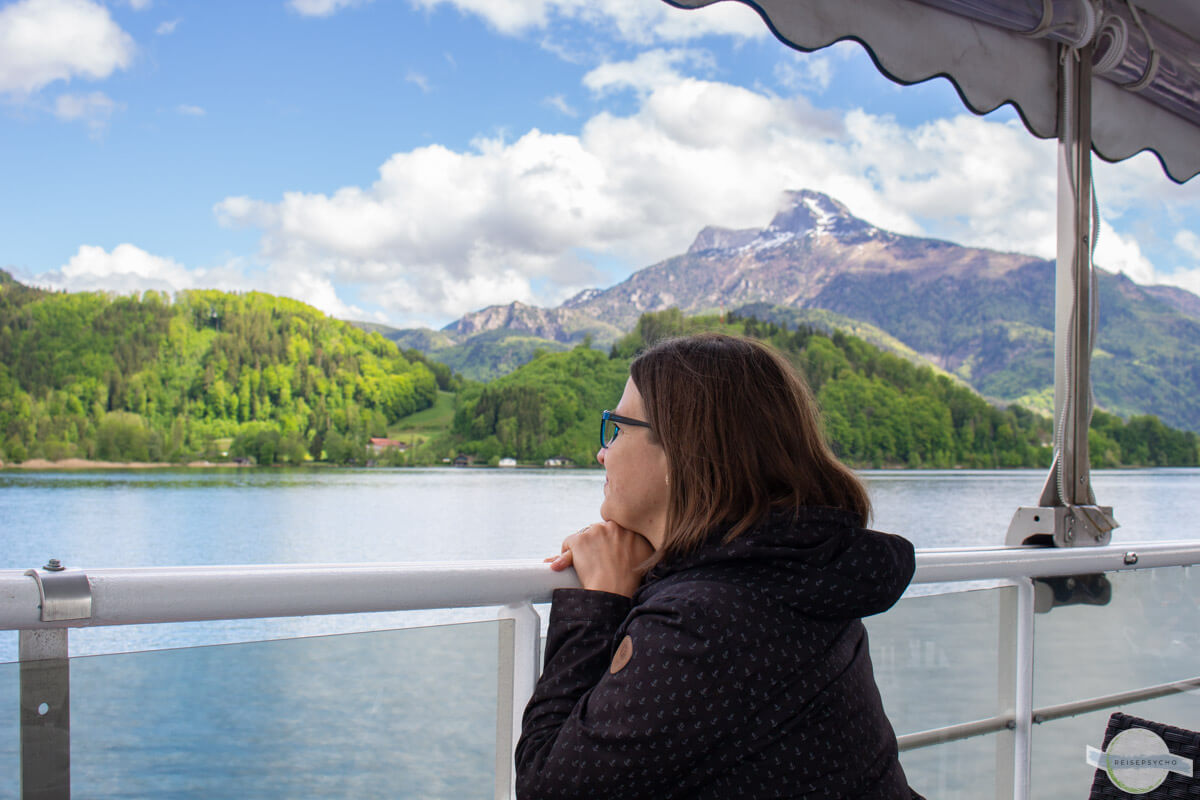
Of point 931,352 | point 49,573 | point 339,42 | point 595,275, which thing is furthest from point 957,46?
point 339,42

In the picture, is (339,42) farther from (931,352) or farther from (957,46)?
(957,46)

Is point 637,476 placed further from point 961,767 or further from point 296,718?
point 961,767

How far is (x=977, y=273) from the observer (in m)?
62.7

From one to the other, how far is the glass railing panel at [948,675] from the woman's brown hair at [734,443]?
657mm

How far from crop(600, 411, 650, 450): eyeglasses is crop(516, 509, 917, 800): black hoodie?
0.50 ft

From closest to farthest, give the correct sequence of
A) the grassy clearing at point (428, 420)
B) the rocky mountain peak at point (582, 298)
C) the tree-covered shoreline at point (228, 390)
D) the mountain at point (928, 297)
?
the tree-covered shoreline at point (228, 390) < the grassy clearing at point (428, 420) < the mountain at point (928, 297) < the rocky mountain peak at point (582, 298)

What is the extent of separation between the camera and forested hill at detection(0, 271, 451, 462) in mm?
38531

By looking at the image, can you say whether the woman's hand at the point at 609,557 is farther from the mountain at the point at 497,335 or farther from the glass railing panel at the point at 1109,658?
the mountain at the point at 497,335

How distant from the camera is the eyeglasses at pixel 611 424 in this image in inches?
37.1

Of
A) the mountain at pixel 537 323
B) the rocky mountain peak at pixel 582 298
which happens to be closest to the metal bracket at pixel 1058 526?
the mountain at pixel 537 323

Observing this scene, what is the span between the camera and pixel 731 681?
0.77m

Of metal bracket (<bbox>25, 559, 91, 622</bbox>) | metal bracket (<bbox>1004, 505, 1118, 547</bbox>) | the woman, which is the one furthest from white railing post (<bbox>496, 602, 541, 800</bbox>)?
metal bracket (<bbox>1004, 505, 1118, 547</bbox>)

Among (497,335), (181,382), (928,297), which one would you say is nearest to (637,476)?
(181,382)

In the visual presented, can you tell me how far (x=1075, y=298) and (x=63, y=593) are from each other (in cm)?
222
